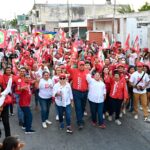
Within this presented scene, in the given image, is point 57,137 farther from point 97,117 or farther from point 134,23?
point 134,23

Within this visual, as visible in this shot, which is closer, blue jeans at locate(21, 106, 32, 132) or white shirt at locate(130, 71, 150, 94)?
blue jeans at locate(21, 106, 32, 132)

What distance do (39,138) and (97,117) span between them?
2084 millimetres

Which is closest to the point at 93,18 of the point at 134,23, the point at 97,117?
the point at 134,23

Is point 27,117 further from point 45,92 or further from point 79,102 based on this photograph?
point 79,102

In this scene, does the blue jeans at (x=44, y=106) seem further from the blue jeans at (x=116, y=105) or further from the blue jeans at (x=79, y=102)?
the blue jeans at (x=116, y=105)

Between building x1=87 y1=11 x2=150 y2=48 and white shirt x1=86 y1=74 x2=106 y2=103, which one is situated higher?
building x1=87 y1=11 x2=150 y2=48

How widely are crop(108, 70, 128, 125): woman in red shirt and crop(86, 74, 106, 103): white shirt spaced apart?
384 mm

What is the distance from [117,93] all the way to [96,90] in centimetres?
63

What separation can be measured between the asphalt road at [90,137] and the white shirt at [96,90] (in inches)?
29.0

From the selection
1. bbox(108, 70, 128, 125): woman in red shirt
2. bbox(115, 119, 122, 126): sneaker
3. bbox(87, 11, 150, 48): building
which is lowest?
bbox(115, 119, 122, 126): sneaker

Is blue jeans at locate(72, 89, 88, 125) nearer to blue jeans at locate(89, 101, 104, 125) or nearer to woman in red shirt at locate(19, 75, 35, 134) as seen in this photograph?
blue jeans at locate(89, 101, 104, 125)

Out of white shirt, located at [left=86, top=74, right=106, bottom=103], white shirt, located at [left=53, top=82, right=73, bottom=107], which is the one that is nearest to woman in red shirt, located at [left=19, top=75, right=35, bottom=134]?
white shirt, located at [left=53, top=82, right=73, bottom=107]

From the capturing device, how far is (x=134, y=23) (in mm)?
22625

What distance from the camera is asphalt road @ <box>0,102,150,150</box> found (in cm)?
780
